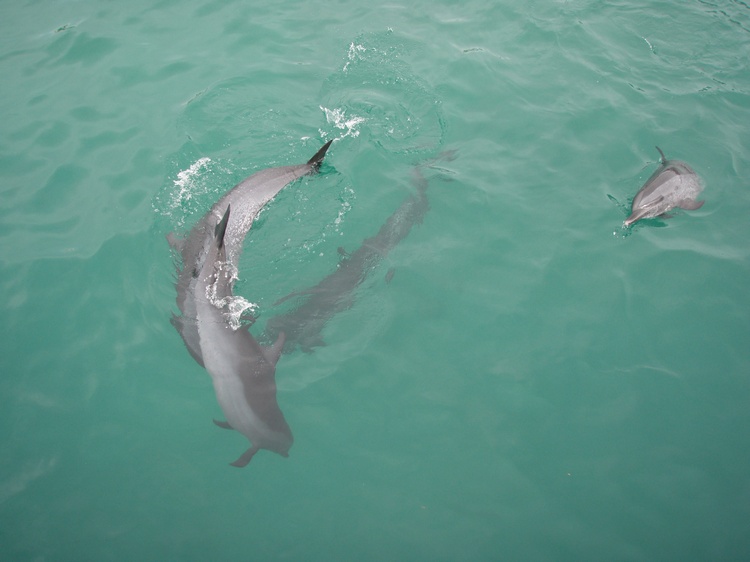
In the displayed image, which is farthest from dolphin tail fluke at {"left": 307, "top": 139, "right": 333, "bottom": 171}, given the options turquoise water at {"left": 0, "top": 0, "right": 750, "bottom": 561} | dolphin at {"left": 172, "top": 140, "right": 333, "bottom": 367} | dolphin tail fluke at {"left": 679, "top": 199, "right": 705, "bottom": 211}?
dolphin tail fluke at {"left": 679, "top": 199, "right": 705, "bottom": 211}

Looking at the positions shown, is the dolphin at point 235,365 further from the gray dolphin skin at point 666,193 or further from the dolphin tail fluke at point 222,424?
the gray dolphin skin at point 666,193

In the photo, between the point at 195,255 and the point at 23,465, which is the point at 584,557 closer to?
the point at 195,255

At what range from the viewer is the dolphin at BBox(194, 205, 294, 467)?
563cm

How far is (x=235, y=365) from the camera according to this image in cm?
577

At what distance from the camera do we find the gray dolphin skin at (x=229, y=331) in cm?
566

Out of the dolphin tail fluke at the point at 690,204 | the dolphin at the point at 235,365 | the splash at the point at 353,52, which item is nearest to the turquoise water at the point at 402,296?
the splash at the point at 353,52

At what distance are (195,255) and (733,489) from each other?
7028 mm

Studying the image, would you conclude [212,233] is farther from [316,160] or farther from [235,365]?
[316,160]

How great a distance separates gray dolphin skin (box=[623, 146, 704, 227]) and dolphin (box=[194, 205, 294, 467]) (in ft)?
18.1

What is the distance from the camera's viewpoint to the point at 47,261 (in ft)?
24.3

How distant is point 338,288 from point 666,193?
4.99m

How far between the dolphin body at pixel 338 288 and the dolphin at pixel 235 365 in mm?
367

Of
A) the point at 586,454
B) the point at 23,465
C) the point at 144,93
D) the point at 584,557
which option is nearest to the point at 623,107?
the point at 586,454

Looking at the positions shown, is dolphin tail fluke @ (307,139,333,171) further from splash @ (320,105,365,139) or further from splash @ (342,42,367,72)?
splash @ (342,42,367,72)
